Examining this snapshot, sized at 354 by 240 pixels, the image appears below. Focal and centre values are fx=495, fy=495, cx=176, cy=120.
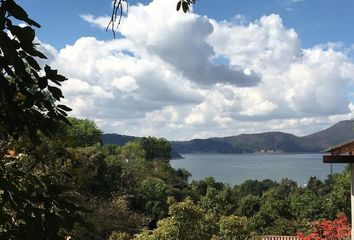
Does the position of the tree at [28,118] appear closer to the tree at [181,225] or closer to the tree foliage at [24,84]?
the tree foliage at [24,84]

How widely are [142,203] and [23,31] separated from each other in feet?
120

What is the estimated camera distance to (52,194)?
177 centimetres

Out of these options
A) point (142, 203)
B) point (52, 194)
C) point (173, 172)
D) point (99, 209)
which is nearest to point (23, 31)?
point (52, 194)

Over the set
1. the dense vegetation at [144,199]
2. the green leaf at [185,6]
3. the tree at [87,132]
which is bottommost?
the dense vegetation at [144,199]

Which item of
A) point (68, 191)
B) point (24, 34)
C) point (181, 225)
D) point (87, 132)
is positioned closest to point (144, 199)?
point (87, 132)

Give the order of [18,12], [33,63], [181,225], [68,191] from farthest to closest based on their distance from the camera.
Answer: [181,225], [68,191], [33,63], [18,12]

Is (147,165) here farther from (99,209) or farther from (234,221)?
(234,221)

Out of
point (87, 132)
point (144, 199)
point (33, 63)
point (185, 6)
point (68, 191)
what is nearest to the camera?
point (33, 63)

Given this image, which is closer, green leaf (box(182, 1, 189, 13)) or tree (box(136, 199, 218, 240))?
green leaf (box(182, 1, 189, 13))

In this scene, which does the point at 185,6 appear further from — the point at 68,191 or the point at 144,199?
the point at 144,199

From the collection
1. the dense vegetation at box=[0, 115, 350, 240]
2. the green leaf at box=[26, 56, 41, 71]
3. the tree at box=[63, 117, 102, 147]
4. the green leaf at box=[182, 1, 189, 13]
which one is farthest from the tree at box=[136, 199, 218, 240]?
the tree at box=[63, 117, 102, 147]

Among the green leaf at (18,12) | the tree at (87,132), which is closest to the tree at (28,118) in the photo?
the green leaf at (18,12)

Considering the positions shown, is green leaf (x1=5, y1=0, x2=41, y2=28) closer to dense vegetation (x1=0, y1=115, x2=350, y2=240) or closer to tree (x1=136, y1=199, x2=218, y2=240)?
dense vegetation (x1=0, y1=115, x2=350, y2=240)

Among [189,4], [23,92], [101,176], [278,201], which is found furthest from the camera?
[278,201]
